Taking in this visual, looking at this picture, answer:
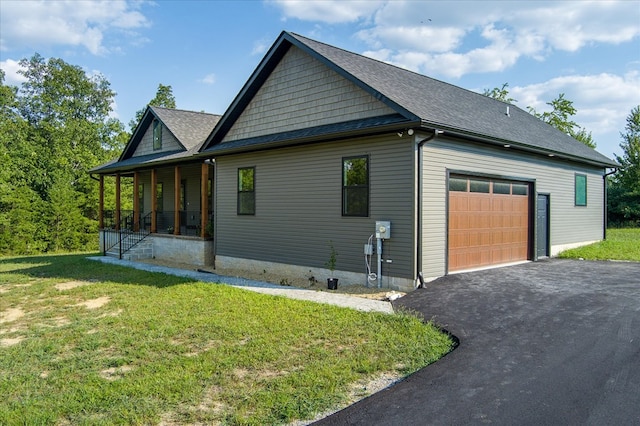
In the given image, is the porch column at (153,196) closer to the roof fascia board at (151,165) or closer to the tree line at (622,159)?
the roof fascia board at (151,165)

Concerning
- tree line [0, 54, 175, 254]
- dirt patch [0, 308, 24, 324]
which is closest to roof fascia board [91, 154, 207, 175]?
tree line [0, 54, 175, 254]

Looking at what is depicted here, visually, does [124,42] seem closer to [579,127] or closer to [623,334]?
[623,334]

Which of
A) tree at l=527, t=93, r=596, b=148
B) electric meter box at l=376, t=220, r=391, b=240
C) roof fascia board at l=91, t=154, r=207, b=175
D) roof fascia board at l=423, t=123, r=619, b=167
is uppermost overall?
tree at l=527, t=93, r=596, b=148

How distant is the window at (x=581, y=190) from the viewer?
14773mm

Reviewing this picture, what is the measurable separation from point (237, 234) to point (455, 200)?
645 centimetres

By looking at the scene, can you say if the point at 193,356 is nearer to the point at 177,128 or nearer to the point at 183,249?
the point at 183,249

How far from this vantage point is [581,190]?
49.3 ft

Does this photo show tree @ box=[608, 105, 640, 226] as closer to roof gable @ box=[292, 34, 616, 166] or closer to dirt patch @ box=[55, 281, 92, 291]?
roof gable @ box=[292, 34, 616, 166]

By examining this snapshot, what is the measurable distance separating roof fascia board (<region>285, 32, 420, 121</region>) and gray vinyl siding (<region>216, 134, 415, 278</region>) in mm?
604

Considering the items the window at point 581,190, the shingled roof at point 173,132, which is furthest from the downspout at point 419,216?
the shingled roof at point 173,132

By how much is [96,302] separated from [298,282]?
4.46 metres

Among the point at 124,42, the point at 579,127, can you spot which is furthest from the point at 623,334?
the point at 579,127

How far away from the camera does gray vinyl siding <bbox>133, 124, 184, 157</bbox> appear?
55.9 feet

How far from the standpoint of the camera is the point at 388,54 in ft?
73.5
